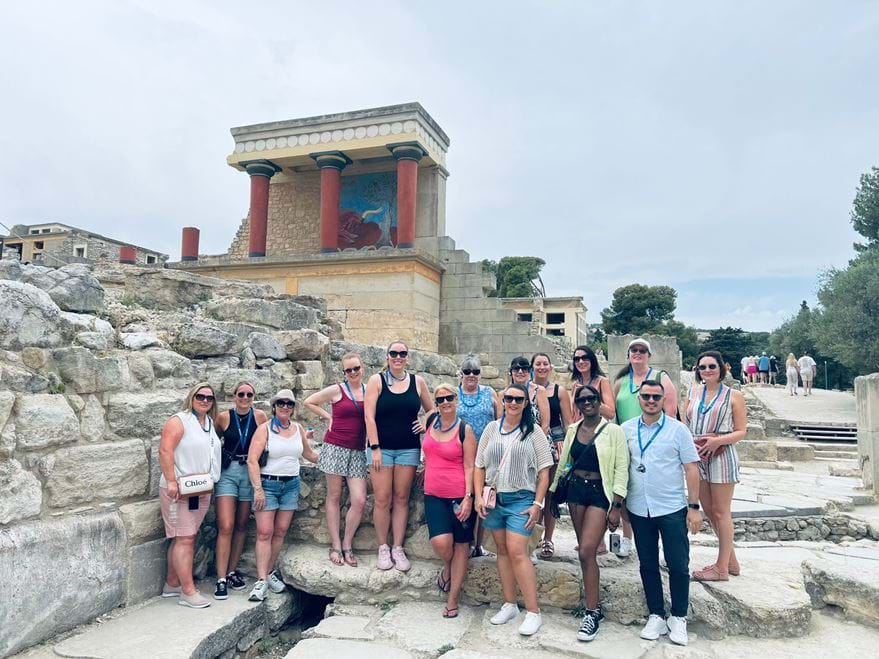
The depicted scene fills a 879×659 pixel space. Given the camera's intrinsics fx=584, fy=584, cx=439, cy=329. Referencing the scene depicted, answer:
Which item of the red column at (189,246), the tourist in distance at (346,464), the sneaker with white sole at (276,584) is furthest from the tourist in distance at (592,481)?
the red column at (189,246)

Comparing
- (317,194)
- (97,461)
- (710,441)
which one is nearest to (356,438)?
(97,461)

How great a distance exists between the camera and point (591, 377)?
4137 millimetres

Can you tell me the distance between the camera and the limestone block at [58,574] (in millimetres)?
3076

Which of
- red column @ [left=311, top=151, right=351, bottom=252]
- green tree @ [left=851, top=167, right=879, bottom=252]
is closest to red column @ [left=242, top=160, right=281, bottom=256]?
red column @ [left=311, top=151, right=351, bottom=252]

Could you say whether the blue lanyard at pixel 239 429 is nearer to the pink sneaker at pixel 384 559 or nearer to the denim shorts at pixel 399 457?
→ the denim shorts at pixel 399 457

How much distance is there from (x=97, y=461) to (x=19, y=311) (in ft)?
3.35

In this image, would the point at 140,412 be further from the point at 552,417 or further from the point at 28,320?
the point at 552,417

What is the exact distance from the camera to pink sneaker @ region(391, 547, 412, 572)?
13.0 feet

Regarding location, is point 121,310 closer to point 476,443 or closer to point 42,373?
point 42,373

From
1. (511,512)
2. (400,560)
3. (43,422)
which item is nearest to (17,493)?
(43,422)

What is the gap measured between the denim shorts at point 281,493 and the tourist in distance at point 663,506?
89.4 inches

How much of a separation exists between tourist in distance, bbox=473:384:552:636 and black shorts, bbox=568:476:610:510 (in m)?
0.19

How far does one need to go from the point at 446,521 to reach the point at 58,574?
7.38 feet

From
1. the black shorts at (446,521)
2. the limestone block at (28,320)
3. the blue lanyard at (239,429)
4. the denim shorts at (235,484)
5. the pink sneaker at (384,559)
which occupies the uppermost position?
the limestone block at (28,320)
